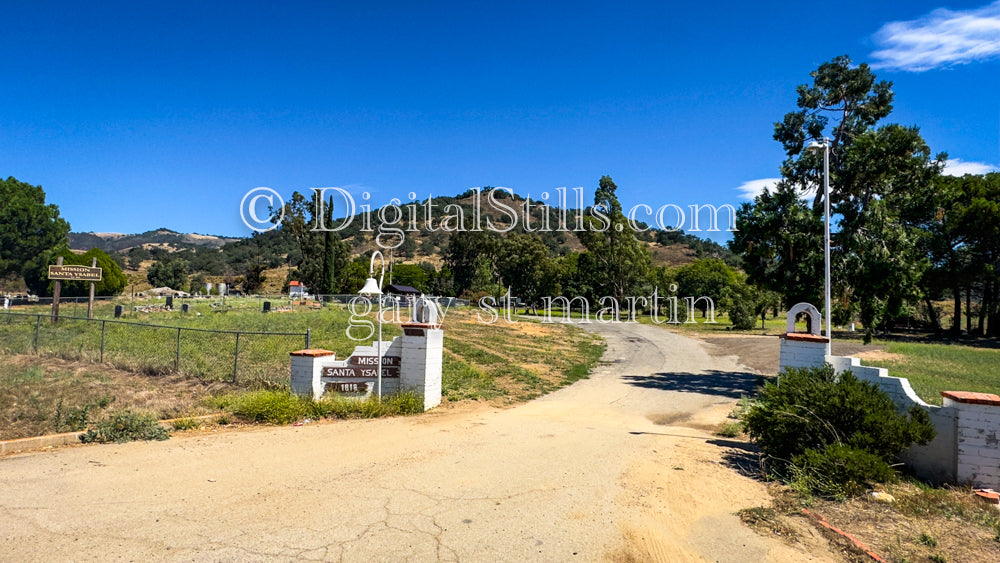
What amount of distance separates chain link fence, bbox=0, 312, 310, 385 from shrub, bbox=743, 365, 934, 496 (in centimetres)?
901

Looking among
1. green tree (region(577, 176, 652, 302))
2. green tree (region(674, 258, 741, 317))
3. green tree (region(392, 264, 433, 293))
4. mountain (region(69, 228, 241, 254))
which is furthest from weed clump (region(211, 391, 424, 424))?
mountain (region(69, 228, 241, 254))

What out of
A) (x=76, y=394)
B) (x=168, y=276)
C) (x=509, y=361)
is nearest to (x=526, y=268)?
(x=168, y=276)

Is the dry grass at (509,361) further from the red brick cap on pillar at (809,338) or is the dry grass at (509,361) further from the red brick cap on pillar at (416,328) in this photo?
the red brick cap on pillar at (809,338)

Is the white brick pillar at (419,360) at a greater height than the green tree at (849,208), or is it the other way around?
the green tree at (849,208)

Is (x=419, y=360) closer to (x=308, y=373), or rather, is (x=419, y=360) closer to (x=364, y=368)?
(x=364, y=368)

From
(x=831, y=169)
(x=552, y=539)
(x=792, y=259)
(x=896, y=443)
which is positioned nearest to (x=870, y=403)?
(x=896, y=443)

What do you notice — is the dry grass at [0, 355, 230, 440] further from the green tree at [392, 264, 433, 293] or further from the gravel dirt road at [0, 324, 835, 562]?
the green tree at [392, 264, 433, 293]

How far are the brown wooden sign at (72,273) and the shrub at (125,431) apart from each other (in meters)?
17.7

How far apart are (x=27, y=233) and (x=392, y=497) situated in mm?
74300

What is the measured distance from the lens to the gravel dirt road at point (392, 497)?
4.75m

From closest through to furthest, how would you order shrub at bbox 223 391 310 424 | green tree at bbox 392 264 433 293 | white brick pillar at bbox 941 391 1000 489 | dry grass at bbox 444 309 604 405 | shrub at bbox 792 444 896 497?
1. shrub at bbox 792 444 896 497
2. white brick pillar at bbox 941 391 1000 489
3. shrub at bbox 223 391 310 424
4. dry grass at bbox 444 309 604 405
5. green tree at bbox 392 264 433 293

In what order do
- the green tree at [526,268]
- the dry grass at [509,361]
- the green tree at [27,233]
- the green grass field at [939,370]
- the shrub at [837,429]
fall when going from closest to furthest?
the shrub at [837,429] → the green grass field at [939,370] → the dry grass at [509,361] → the green tree at [27,233] → the green tree at [526,268]

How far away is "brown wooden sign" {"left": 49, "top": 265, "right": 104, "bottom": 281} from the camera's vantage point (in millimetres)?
23016

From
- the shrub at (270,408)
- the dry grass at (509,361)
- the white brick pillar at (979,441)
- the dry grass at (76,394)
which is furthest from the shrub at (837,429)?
the dry grass at (76,394)
